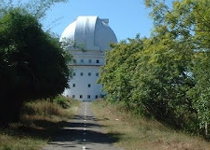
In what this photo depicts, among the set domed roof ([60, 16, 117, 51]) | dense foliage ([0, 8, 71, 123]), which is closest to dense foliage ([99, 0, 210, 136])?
dense foliage ([0, 8, 71, 123])

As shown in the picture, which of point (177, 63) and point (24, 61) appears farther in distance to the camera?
point (24, 61)

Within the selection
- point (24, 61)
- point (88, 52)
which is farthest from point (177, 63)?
point (88, 52)

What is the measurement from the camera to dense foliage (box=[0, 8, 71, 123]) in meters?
23.9

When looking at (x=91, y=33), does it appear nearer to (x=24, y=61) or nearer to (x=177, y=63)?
(x=24, y=61)

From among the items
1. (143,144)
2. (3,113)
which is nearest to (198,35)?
(143,144)

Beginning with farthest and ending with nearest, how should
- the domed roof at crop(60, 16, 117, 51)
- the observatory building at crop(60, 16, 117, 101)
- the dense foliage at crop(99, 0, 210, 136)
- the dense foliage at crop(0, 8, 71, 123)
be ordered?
the observatory building at crop(60, 16, 117, 101)
the domed roof at crop(60, 16, 117, 51)
the dense foliage at crop(0, 8, 71, 123)
the dense foliage at crop(99, 0, 210, 136)

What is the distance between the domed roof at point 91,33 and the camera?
114750mm

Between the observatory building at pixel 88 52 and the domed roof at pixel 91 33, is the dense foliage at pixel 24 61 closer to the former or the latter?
the domed roof at pixel 91 33

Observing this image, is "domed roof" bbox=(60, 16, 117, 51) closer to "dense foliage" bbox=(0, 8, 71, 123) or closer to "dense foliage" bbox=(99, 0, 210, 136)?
"dense foliage" bbox=(99, 0, 210, 136)

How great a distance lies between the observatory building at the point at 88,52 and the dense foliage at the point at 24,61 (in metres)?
85.6

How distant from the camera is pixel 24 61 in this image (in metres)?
25.3

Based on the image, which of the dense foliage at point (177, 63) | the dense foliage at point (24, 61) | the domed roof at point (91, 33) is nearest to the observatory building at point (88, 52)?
the domed roof at point (91, 33)

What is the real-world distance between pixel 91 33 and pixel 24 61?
90159mm

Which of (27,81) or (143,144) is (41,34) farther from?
(143,144)
